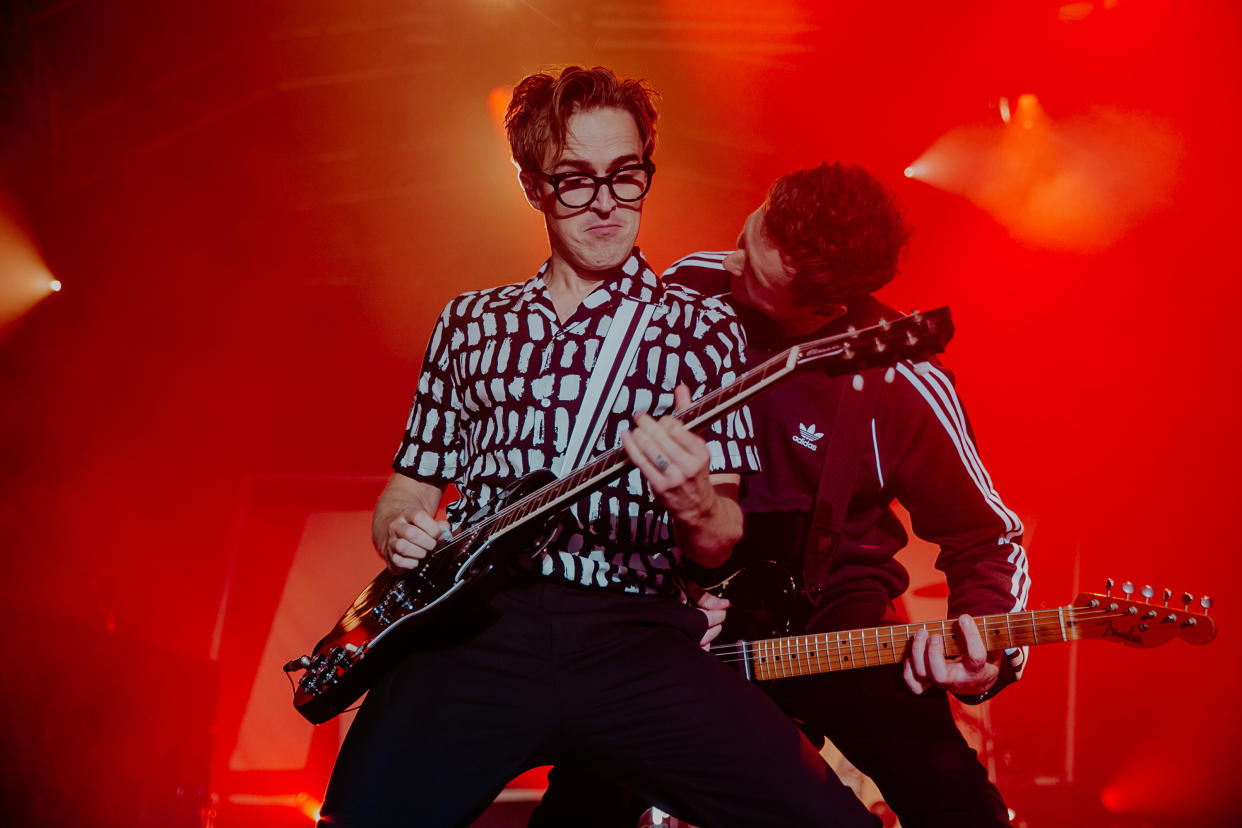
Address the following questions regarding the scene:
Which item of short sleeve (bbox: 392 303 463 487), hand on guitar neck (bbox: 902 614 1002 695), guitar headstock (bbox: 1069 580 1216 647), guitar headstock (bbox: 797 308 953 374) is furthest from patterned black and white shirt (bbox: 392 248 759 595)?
guitar headstock (bbox: 1069 580 1216 647)

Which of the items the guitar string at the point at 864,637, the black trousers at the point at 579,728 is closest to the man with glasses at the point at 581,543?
the black trousers at the point at 579,728

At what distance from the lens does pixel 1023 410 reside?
18.7ft

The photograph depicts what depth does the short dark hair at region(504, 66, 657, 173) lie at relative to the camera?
244 cm

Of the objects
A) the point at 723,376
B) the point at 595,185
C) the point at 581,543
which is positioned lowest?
the point at 581,543

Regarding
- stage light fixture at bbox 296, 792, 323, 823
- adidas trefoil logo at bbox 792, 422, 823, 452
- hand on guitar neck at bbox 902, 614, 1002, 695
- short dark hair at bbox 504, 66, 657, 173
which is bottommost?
stage light fixture at bbox 296, 792, 323, 823

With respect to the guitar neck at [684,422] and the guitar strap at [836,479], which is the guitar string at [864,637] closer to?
the guitar strap at [836,479]

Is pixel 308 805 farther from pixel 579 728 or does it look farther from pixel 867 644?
pixel 579 728

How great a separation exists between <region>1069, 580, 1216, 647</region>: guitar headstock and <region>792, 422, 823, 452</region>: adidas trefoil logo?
1.09 metres

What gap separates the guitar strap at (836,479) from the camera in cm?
321

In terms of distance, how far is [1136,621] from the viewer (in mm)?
2652

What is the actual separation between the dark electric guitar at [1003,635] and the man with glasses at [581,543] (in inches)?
36.1

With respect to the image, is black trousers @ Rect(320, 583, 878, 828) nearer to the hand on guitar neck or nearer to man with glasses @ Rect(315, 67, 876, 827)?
man with glasses @ Rect(315, 67, 876, 827)

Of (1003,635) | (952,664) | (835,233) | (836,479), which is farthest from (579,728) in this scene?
(835,233)

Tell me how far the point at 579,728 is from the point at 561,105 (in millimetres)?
1669
